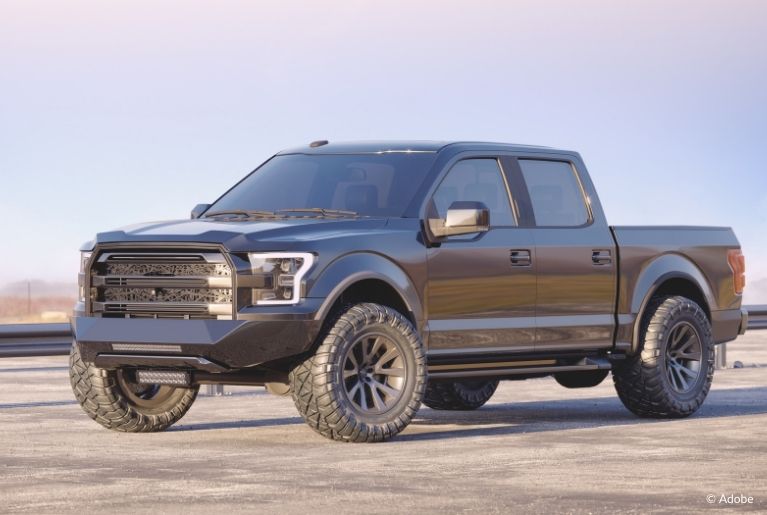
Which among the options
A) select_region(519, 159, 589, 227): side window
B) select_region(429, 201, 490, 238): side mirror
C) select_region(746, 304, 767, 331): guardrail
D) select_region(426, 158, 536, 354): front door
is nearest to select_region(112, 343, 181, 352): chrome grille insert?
select_region(426, 158, 536, 354): front door

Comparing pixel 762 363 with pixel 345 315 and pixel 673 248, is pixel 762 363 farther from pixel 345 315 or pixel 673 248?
pixel 345 315

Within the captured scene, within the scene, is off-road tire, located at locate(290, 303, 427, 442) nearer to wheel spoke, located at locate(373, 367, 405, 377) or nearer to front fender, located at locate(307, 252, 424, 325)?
wheel spoke, located at locate(373, 367, 405, 377)

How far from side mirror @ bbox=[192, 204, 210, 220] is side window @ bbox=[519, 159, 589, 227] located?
2.30 metres

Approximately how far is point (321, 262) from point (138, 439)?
1829mm

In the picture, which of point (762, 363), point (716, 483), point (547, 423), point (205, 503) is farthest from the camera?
point (762, 363)

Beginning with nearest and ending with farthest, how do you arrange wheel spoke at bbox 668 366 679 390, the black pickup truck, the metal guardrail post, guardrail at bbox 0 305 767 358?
1. the black pickup truck
2. wheel spoke at bbox 668 366 679 390
3. guardrail at bbox 0 305 767 358
4. the metal guardrail post

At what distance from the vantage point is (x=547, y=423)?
42.0 ft

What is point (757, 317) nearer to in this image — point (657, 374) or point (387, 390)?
point (657, 374)

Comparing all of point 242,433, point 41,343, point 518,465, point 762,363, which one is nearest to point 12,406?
point 41,343

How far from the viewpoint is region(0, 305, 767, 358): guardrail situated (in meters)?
15.2

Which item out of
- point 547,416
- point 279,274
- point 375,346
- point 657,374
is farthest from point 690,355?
point 279,274

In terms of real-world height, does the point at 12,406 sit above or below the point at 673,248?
below

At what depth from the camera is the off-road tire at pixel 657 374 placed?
1326 centimetres

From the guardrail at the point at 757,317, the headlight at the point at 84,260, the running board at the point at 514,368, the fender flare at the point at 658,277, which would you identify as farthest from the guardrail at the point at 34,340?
the guardrail at the point at 757,317
